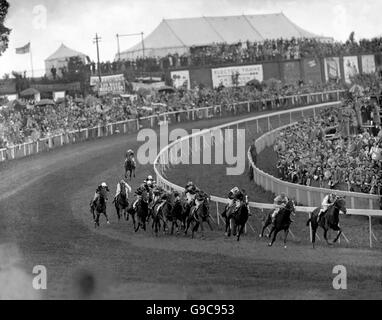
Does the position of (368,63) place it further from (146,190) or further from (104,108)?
(146,190)

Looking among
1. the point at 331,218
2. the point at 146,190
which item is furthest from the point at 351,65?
the point at 331,218

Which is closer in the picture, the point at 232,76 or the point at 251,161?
the point at 251,161

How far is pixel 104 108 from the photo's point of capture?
37125mm

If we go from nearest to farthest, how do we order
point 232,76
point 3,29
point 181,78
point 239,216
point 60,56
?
point 239,216, point 3,29, point 60,56, point 181,78, point 232,76

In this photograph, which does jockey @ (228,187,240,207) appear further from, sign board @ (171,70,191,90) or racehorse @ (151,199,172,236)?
sign board @ (171,70,191,90)

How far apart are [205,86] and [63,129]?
1625 centimetres

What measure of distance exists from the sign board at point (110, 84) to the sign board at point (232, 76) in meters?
6.94

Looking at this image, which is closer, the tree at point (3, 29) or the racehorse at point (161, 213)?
the racehorse at point (161, 213)

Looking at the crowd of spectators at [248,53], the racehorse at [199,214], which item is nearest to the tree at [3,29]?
the racehorse at [199,214]

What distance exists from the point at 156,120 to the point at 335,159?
1940 centimetres

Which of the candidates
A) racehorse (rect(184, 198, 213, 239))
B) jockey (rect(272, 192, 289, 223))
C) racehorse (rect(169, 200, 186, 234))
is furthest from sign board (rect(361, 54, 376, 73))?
jockey (rect(272, 192, 289, 223))

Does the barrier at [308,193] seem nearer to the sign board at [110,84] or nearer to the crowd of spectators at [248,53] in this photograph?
the sign board at [110,84]

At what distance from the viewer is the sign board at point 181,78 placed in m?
48.3

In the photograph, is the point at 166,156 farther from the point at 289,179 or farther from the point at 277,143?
the point at 289,179
